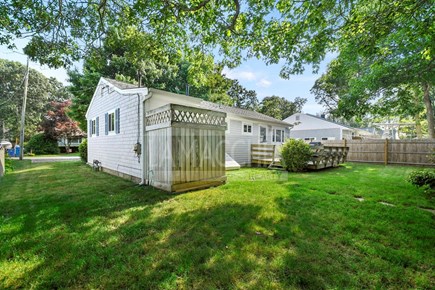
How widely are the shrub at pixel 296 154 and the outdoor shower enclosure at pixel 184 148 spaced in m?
4.14

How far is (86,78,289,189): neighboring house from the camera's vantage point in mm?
6797

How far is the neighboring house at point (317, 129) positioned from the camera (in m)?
24.7

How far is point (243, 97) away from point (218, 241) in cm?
3342

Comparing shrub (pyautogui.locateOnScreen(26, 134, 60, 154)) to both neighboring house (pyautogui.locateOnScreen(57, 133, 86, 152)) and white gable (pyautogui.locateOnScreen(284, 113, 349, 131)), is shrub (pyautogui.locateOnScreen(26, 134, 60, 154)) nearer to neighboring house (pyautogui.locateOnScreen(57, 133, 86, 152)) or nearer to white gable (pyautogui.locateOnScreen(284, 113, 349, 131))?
neighboring house (pyautogui.locateOnScreen(57, 133, 86, 152))

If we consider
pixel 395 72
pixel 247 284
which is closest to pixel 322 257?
pixel 247 284

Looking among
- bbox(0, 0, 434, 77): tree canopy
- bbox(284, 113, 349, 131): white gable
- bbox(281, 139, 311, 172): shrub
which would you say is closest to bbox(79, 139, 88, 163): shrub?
bbox(0, 0, 434, 77): tree canopy

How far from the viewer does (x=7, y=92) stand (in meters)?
28.5

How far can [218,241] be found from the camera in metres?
2.98

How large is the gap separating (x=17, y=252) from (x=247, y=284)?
9.92 feet

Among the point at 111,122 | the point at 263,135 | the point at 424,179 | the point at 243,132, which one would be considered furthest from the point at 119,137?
the point at 424,179

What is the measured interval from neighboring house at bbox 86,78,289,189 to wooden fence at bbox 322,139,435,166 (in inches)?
247

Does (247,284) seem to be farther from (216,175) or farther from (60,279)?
(216,175)

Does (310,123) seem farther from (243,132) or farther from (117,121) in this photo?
(117,121)

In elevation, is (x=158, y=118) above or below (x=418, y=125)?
below
